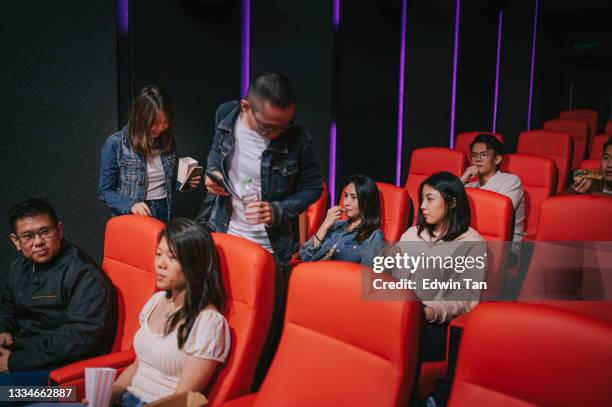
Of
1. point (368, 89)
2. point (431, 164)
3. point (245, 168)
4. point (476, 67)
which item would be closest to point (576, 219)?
point (245, 168)

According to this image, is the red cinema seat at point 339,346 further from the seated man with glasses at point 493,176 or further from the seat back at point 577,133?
the seat back at point 577,133

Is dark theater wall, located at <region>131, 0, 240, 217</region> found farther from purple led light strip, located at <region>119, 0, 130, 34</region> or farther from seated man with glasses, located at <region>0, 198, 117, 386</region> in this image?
seated man with glasses, located at <region>0, 198, 117, 386</region>

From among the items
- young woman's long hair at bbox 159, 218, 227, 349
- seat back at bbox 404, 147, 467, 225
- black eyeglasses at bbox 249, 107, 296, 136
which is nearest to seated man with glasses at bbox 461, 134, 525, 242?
seat back at bbox 404, 147, 467, 225

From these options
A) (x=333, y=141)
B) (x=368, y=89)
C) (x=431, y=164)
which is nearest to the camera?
(x=431, y=164)

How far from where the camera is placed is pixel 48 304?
209 cm

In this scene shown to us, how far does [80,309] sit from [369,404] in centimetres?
119

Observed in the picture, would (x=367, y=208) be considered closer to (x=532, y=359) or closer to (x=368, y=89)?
(x=532, y=359)

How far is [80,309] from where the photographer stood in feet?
6.64

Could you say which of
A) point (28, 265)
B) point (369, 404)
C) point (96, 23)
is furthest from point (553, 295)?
point (96, 23)

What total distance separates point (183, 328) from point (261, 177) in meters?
0.63

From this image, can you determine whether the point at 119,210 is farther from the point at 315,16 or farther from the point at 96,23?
the point at 315,16

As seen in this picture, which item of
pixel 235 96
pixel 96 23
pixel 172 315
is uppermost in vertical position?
pixel 96 23

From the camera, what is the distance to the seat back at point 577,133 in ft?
22.4

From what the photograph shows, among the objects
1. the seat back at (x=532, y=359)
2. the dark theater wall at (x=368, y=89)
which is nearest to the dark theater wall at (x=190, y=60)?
the dark theater wall at (x=368, y=89)
